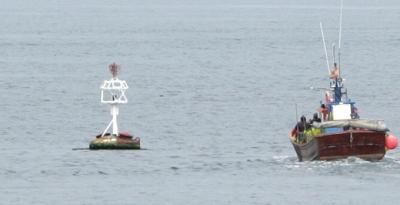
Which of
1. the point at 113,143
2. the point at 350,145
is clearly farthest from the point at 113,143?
the point at 350,145

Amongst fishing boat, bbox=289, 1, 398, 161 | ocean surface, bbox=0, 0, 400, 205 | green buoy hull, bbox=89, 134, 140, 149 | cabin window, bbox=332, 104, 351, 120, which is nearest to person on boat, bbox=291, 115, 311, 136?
fishing boat, bbox=289, 1, 398, 161

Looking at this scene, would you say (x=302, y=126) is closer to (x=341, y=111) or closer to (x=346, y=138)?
(x=341, y=111)

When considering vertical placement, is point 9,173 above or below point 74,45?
below

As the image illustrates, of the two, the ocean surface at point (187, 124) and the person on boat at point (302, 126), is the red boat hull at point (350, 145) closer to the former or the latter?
the ocean surface at point (187, 124)

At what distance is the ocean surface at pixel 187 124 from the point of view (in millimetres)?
61250

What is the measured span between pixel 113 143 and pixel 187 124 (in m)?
17.4

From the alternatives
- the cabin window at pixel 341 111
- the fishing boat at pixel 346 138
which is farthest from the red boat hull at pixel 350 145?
the cabin window at pixel 341 111

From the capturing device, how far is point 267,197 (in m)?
59.5

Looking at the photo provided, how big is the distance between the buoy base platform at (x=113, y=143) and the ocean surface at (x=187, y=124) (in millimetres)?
644

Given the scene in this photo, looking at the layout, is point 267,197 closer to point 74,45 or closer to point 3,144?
point 3,144

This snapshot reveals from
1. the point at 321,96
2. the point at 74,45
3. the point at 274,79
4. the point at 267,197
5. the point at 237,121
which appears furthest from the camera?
the point at 74,45

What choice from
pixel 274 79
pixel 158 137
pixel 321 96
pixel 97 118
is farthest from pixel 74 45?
pixel 158 137

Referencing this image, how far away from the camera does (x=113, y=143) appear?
75.1 m

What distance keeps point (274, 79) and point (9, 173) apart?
65081mm
